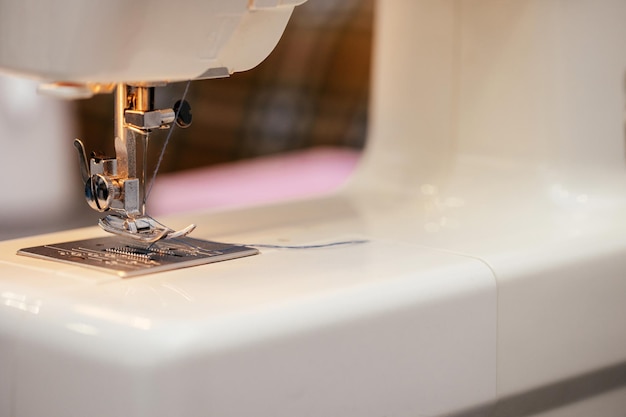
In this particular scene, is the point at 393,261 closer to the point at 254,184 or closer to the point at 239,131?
the point at 254,184

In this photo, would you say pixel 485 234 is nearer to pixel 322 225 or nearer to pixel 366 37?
pixel 322 225

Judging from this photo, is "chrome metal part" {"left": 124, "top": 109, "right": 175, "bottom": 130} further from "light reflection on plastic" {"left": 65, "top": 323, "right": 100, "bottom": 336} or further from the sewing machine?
"light reflection on plastic" {"left": 65, "top": 323, "right": 100, "bottom": 336}

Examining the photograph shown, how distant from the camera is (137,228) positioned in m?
0.73

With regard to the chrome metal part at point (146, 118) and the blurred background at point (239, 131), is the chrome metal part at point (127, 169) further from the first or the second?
the blurred background at point (239, 131)

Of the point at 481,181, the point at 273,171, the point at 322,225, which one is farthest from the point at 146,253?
the point at 273,171

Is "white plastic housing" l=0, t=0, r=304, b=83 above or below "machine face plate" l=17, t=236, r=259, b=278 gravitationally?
above

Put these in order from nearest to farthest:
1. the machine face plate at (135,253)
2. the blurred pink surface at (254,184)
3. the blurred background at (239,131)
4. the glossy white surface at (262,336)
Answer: the glossy white surface at (262,336) < the machine face plate at (135,253) < the blurred pink surface at (254,184) < the blurred background at (239,131)

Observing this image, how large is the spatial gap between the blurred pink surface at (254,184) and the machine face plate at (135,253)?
79 centimetres

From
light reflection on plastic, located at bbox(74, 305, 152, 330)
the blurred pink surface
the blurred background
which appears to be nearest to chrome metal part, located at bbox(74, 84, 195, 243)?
light reflection on plastic, located at bbox(74, 305, 152, 330)

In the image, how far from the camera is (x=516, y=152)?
38.7 inches

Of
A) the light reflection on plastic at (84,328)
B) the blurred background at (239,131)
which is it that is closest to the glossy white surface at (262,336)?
the light reflection on plastic at (84,328)

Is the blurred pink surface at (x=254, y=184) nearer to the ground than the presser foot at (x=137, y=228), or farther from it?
nearer to the ground

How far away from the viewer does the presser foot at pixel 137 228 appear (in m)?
0.73

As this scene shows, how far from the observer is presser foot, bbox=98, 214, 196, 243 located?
728mm
